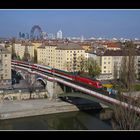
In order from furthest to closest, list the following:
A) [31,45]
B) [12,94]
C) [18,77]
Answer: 1. [31,45]
2. [18,77]
3. [12,94]

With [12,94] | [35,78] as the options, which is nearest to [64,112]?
[12,94]

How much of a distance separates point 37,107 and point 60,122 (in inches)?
28.3

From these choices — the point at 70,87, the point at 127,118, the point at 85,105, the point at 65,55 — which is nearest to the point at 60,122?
the point at 85,105

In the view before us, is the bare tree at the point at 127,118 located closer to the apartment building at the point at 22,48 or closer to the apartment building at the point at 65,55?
the apartment building at the point at 65,55

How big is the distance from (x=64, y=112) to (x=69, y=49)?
5.36 m

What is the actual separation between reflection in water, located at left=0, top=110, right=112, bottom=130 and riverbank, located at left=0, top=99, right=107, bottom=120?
4.5 inches

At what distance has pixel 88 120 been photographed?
5676mm

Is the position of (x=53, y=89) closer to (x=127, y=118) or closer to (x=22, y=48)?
(x=127, y=118)

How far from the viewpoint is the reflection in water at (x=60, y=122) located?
5115mm

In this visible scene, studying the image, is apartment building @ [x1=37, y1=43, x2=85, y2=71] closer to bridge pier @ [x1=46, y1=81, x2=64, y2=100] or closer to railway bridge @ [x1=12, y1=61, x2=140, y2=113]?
railway bridge @ [x1=12, y1=61, x2=140, y2=113]

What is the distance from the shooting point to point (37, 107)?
6.10 meters

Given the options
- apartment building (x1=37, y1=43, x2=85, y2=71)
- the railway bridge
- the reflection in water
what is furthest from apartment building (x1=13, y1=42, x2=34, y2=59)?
the reflection in water

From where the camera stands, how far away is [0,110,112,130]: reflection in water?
201 inches

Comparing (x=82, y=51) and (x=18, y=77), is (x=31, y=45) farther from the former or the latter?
(x=18, y=77)
